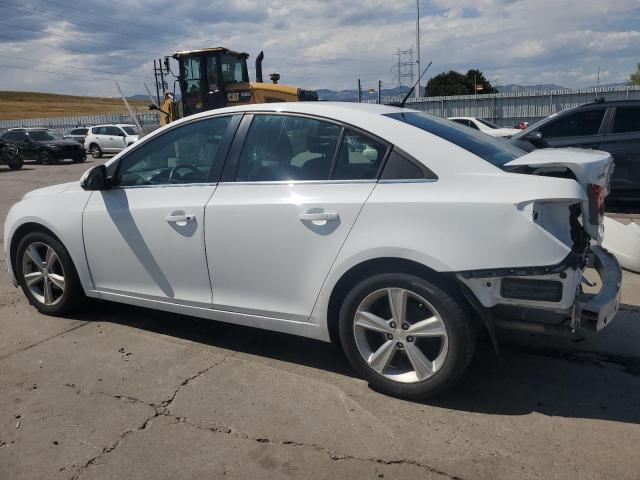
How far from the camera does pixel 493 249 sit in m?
2.73

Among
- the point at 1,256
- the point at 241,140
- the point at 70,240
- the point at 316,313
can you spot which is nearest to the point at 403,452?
the point at 316,313

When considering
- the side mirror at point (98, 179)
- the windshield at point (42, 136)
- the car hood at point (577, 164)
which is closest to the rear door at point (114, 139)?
the windshield at point (42, 136)

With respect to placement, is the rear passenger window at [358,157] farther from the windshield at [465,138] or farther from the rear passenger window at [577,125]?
the rear passenger window at [577,125]

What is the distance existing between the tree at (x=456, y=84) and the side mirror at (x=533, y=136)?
41.1m

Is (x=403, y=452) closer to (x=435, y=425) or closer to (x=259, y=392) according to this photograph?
(x=435, y=425)

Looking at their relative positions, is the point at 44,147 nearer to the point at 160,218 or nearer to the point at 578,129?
the point at 578,129

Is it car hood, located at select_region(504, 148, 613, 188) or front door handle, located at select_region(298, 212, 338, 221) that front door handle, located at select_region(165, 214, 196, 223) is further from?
car hood, located at select_region(504, 148, 613, 188)

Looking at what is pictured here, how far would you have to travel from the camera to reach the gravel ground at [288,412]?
2598 millimetres

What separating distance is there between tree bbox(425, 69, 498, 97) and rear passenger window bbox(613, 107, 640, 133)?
41086 mm

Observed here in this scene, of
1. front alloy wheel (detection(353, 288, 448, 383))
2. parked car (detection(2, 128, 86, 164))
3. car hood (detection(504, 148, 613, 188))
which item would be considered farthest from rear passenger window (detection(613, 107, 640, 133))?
parked car (detection(2, 128, 86, 164))

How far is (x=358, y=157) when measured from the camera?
10.6 feet

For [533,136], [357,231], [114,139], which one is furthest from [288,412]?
[114,139]

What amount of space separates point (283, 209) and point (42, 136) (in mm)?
24516

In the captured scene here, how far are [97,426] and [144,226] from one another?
4.52 feet
